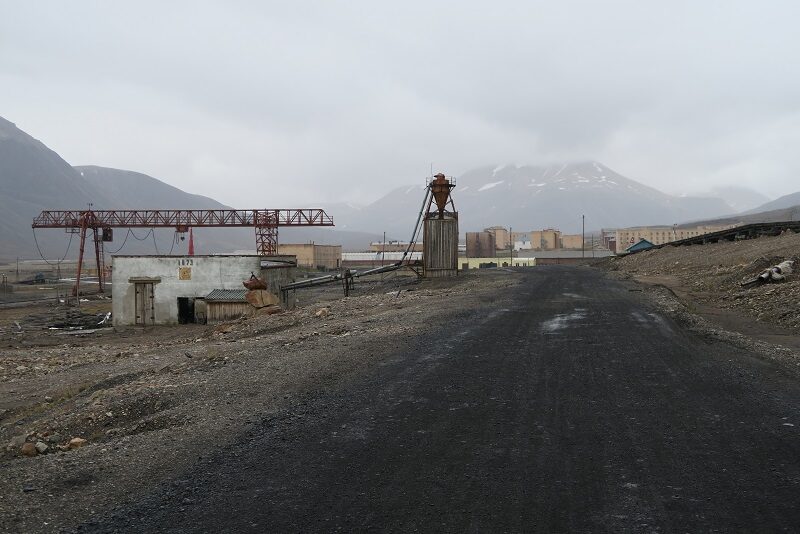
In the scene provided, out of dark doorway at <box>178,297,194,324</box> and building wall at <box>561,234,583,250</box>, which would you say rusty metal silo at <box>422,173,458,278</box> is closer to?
dark doorway at <box>178,297,194,324</box>

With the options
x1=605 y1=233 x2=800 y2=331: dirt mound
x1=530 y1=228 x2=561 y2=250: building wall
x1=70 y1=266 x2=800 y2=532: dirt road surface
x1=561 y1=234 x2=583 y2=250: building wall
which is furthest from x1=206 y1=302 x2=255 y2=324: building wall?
x1=561 y1=234 x2=583 y2=250: building wall

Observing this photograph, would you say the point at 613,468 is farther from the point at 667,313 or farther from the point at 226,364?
the point at 667,313

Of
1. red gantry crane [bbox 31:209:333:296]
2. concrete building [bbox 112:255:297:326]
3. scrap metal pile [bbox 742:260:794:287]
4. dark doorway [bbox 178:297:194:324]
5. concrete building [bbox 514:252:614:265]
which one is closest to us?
scrap metal pile [bbox 742:260:794:287]

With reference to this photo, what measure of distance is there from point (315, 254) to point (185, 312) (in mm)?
77334

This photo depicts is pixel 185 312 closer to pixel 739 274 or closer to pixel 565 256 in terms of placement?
pixel 739 274

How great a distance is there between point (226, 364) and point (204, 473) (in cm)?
578

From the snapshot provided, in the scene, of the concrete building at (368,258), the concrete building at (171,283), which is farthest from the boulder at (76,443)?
the concrete building at (368,258)

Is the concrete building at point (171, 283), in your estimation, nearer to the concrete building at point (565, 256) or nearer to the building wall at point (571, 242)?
the concrete building at point (565, 256)

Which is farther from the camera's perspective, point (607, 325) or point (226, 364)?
point (607, 325)

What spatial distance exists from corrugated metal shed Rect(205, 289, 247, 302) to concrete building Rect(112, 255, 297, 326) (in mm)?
834

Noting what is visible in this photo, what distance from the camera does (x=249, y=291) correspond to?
3042 cm

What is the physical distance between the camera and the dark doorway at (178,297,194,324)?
32.6 metres

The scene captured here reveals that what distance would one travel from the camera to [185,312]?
32.8 m

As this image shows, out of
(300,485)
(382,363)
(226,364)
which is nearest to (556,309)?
(382,363)
